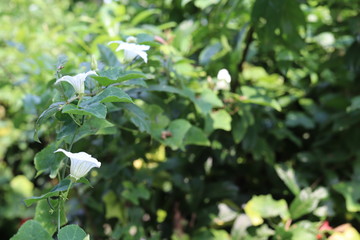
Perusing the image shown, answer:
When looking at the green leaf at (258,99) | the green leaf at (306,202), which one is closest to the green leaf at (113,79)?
the green leaf at (258,99)

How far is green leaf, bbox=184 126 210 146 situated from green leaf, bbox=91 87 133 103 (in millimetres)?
401

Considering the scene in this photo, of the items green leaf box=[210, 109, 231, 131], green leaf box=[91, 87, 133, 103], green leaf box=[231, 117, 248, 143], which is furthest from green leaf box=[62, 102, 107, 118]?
green leaf box=[231, 117, 248, 143]

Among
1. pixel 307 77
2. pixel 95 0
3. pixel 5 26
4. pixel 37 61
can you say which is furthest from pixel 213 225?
pixel 95 0

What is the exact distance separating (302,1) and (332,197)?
644mm

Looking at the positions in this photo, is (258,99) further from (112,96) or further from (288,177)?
(112,96)

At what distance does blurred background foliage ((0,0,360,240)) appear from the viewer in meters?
1.20

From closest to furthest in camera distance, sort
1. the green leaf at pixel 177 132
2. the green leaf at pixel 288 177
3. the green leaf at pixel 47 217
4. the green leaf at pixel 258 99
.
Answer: the green leaf at pixel 47 217
the green leaf at pixel 177 132
the green leaf at pixel 258 99
the green leaf at pixel 288 177

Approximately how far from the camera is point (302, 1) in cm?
132

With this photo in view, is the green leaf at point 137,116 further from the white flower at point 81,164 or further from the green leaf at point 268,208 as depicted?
the green leaf at point 268,208

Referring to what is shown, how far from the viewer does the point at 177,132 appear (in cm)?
109

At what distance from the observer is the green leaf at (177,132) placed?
1.07m

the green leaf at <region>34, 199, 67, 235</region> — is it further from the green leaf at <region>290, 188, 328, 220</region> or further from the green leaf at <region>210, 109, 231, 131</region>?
the green leaf at <region>290, 188, 328, 220</region>

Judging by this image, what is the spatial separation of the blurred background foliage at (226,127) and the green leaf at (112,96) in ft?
0.67

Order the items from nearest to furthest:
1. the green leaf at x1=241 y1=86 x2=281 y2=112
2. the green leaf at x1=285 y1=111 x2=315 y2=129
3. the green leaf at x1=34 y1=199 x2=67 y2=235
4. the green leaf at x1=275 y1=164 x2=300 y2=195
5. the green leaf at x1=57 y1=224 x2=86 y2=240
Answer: the green leaf at x1=57 y1=224 x2=86 y2=240
the green leaf at x1=34 y1=199 x2=67 y2=235
the green leaf at x1=241 y1=86 x2=281 y2=112
the green leaf at x1=275 y1=164 x2=300 y2=195
the green leaf at x1=285 y1=111 x2=315 y2=129
